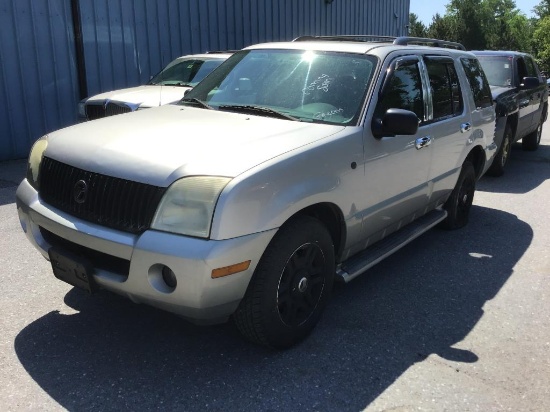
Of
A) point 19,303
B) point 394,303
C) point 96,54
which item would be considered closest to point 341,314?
point 394,303

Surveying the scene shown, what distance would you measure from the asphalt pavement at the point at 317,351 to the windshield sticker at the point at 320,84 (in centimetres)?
154

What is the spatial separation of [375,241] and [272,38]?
11420 millimetres

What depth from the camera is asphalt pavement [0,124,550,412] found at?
112 inches

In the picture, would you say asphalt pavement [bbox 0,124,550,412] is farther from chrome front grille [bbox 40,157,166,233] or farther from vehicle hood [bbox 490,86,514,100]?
vehicle hood [bbox 490,86,514,100]

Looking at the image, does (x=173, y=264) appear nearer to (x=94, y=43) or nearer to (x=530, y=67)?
(x=94, y=43)

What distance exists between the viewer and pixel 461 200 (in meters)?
5.76

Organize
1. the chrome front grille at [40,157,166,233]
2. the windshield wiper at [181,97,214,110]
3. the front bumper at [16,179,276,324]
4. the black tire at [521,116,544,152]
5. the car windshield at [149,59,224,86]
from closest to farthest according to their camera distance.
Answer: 1. the front bumper at [16,179,276,324]
2. the chrome front grille at [40,157,166,233]
3. the windshield wiper at [181,97,214,110]
4. the car windshield at [149,59,224,86]
5. the black tire at [521,116,544,152]

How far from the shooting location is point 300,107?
12.4 feet

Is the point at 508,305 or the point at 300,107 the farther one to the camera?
the point at 508,305

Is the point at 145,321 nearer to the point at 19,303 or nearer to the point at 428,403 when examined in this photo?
the point at 19,303

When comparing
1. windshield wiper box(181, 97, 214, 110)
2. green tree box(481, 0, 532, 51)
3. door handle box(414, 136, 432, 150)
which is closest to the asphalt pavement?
door handle box(414, 136, 432, 150)

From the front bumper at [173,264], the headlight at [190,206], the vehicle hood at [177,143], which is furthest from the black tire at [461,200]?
the headlight at [190,206]

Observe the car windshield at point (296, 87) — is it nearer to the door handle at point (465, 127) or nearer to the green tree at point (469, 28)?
the door handle at point (465, 127)

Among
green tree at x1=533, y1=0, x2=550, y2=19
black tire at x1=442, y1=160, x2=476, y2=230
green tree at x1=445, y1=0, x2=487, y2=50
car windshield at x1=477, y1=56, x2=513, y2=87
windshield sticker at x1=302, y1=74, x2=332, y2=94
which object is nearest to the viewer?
windshield sticker at x1=302, y1=74, x2=332, y2=94
